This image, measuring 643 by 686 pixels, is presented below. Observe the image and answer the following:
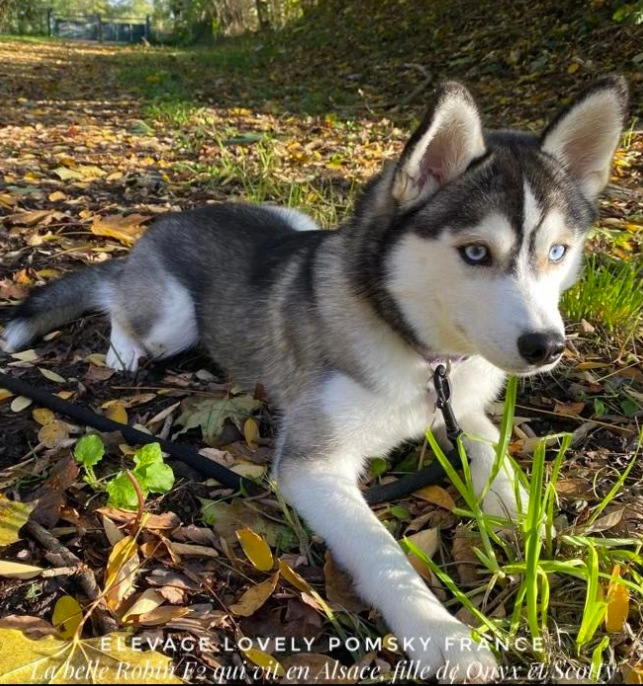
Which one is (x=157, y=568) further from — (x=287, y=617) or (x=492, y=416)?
(x=492, y=416)

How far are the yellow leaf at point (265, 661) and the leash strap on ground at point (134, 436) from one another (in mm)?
681

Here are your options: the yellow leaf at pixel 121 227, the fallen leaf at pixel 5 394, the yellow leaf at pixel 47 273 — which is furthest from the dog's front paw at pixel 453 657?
the yellow leaf at pixel 121 227

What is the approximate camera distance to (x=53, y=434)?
2.64 meters

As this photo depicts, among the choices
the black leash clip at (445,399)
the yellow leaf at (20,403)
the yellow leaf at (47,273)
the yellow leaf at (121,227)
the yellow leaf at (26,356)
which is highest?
the black leash clip at (445,399)

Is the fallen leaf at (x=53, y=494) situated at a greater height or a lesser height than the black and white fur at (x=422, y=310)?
lesser

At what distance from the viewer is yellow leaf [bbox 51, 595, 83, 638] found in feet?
5.58

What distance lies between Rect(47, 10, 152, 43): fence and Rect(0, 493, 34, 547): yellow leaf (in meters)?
61.3

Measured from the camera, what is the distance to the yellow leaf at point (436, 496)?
231 cm

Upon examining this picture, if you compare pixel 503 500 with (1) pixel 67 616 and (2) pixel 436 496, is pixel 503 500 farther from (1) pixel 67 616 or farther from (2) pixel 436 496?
(1) pixel 67 616

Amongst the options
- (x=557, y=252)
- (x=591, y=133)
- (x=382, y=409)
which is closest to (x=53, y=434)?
(x=382, y=409)

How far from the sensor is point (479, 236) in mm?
2037

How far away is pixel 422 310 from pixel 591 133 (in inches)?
33.7

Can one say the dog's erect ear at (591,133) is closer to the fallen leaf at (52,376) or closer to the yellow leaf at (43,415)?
the yellow leaf at (43,415)

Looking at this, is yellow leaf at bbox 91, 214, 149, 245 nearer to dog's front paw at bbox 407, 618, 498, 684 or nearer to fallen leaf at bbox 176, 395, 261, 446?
fallen leaf at bbox 176, 395, 261, 446
